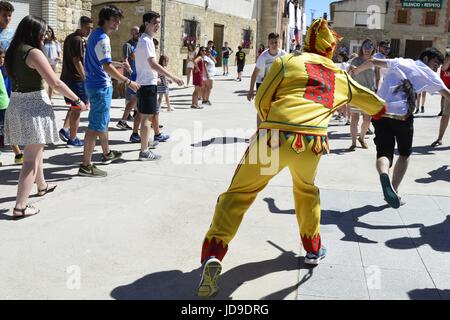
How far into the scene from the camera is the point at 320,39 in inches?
139

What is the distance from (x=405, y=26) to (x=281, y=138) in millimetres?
58774

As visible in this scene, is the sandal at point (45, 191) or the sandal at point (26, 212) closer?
the sandal at point (26, 212)

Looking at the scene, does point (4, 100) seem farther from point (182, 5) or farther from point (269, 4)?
point (269, 4)

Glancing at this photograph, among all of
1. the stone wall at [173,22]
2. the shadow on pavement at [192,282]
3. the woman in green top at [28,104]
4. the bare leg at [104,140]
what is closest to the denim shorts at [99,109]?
the bare leg at [104,140]

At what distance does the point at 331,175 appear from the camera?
6621 millimetres

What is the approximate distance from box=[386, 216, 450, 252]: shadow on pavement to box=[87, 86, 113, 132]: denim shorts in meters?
3.62

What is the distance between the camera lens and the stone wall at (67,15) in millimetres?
12844

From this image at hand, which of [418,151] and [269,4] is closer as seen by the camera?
[418,151]

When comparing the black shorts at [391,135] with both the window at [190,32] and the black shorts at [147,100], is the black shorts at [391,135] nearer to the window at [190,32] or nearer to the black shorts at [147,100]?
the black shorts at [147,100]

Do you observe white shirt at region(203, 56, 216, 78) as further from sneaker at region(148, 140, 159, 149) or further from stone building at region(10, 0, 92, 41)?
sneaker at region(148, 140, 159, 149)

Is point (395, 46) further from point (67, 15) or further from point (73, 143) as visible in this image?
point (73, 143)

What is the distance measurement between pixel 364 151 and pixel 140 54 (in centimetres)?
400

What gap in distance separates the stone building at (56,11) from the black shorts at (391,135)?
9.88 meters
